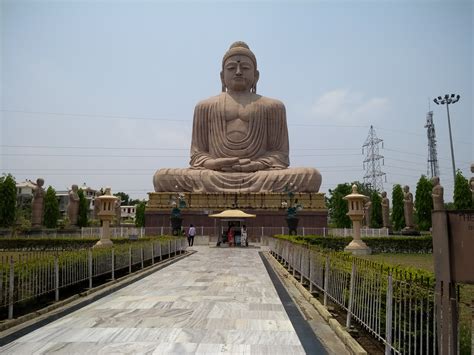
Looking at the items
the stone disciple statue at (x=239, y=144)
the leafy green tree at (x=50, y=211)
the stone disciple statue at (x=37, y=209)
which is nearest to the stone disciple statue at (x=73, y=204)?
the stone disciple statue at (x=37, y=209)

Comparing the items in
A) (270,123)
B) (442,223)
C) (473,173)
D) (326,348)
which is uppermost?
(270,123)

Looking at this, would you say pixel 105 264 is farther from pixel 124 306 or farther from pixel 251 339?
pixel 251 339

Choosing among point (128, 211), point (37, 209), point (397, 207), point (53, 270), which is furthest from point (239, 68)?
point (128, 211)

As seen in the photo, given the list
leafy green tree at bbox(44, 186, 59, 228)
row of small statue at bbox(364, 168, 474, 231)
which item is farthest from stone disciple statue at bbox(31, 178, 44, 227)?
row of small statue at bbox(364, 168, 474, 231)

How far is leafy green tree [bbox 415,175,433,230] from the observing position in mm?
34875

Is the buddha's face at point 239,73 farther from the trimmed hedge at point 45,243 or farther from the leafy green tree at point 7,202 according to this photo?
the leafy green tree at point 7,202

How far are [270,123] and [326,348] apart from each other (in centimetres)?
2633

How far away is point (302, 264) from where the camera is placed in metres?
9.38

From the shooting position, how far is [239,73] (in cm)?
3052

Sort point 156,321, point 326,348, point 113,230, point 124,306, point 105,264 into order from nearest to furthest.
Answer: point 326,348 < point 156,321 < point 124,306 < point 105,264 < point 113,230

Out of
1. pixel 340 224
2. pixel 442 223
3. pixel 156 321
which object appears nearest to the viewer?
pixel 442 223

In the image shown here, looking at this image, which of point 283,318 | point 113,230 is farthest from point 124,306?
point 113,230

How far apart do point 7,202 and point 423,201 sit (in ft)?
102

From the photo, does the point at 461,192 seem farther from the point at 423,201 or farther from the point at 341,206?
the point at 341,206
